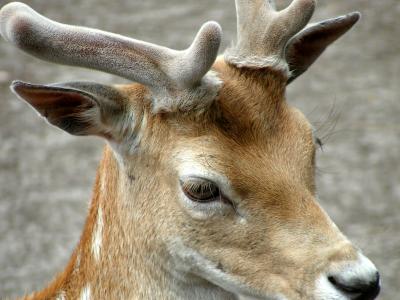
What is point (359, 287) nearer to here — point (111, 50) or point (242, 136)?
point (242, 136)

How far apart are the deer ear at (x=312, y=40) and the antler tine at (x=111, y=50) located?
0.65 meters

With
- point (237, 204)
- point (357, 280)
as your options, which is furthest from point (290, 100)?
point (357, 280)

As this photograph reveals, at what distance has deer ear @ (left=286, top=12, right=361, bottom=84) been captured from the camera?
402cm

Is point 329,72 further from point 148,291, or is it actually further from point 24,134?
point 148,291

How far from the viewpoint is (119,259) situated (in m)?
3.83

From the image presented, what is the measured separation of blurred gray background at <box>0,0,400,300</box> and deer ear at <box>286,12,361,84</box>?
1.43 m

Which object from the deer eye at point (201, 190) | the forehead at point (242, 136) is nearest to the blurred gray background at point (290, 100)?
the forehead at point (242, 136)

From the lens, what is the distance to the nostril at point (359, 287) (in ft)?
10.6

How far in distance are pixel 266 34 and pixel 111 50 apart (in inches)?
29.2

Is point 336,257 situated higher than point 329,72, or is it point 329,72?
point 329,72

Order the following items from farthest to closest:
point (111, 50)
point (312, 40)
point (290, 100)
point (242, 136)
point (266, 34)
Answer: point (290, 100)
point (312, 40)
point (266, 34)
point (242, 136)
point (111, 50)

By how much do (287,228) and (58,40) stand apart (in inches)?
46.4

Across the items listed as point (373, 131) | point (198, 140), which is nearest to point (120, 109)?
point (198, 140)

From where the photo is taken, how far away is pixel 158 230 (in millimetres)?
3639
